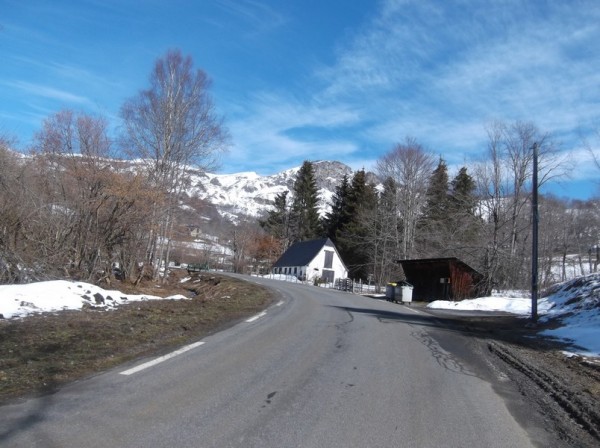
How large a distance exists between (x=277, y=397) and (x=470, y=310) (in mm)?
21920

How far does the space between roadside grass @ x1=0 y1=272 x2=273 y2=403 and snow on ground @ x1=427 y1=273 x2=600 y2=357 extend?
28.8ft

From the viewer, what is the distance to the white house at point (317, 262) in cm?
6738

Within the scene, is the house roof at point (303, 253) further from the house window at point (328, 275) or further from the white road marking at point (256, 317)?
the white road marking at point (256, 317)

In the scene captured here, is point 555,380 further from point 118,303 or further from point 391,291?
point 391,291

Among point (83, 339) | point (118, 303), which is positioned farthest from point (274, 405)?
point (118, 303)

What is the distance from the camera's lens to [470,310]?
25672 millimetres

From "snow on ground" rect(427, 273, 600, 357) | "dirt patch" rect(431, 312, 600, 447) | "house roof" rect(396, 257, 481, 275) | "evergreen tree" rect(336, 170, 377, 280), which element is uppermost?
"evergreen tree" rect(336, 170, 377, 280)

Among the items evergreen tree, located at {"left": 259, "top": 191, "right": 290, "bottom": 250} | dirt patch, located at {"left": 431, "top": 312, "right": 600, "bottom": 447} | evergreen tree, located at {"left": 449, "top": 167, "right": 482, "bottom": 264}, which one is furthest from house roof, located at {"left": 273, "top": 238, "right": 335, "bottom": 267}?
dirt patch, located at {"left": 431, "top": 312, "right": 600, "bottom": 447}

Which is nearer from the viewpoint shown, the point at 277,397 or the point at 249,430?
the point at 249,430

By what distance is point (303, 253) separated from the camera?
233 feet

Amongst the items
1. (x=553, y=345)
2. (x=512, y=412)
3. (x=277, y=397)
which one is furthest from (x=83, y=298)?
(x=553, y=345)

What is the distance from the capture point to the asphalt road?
439 cm

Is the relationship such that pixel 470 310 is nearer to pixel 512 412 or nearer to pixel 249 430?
pixel 512 412

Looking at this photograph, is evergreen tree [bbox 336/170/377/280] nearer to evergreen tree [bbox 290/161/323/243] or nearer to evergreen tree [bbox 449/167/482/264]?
evergreen tree [bbox 290/161/323/243]
